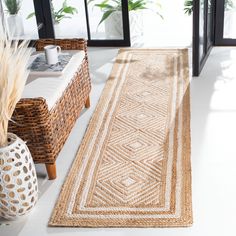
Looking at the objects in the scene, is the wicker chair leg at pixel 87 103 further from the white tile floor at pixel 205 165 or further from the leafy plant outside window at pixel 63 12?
the leafy plant outside window at pixel 63 12

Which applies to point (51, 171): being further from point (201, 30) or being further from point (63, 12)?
point (63, 12)

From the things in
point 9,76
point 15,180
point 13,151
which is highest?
point 9,76

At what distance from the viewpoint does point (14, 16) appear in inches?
150

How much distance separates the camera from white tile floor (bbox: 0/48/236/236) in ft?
6.12

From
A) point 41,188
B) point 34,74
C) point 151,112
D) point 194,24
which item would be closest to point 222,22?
point 194,24

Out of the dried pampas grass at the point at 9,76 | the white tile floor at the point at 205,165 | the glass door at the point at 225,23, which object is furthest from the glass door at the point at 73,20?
the dried pampas grass at the point at 9,76

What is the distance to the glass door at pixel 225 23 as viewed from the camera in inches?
137

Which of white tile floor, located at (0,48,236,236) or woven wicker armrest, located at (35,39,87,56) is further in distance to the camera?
woven wicker armrest, located at (35,39,87,56)

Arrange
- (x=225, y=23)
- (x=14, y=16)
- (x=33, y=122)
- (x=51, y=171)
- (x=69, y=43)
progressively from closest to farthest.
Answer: (x=33, y=122), (x=51, y=171), (x=69, y=43), (x=225, y=23), (x=14, y=16)

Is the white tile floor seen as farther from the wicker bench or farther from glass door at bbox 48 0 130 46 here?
glass door at bbox 48 0 130 46

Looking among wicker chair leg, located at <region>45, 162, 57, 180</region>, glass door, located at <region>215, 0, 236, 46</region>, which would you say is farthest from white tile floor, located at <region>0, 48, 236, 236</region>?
glass door, located at <region>215, 0, 236, 46</region>

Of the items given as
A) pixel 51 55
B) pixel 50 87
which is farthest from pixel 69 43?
pixel 50 87

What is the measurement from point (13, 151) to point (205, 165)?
3.05 ft

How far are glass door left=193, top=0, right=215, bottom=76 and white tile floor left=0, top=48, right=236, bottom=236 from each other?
0.08 m
